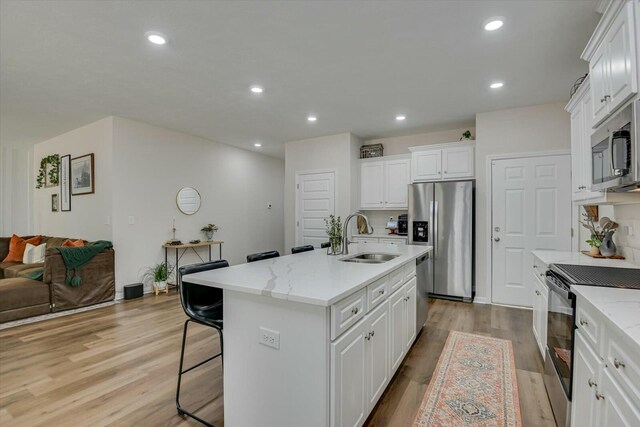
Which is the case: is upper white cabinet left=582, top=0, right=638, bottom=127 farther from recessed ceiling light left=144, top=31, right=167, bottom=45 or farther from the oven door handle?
recessed ceiling light left=144, top=31, right=167, bottom=45

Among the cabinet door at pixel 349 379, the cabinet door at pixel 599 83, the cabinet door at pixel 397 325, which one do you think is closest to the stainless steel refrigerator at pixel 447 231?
the cabinet door at pixel 397 325

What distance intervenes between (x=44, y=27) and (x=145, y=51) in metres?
0.69

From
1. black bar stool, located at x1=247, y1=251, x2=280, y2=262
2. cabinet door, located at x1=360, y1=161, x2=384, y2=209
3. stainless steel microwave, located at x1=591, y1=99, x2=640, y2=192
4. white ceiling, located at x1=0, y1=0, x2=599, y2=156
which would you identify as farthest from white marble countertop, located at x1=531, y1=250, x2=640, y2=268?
cabinet door, located at x1=360, y1=161, x2=384, y2=209

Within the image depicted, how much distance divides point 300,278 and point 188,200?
178 inches

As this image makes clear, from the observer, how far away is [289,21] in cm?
234

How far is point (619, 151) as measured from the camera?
1656mm

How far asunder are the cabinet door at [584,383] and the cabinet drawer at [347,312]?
1.01 meters

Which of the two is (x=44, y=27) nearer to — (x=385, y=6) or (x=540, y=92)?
(x=385, y=6)

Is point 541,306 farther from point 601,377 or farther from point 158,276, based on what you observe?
point 158,276

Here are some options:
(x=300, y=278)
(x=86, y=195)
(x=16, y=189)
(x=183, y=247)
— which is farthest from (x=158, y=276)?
(x=16, y=189)

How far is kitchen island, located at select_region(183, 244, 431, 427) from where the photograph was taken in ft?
4.56

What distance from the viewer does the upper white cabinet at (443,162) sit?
460 centimetres

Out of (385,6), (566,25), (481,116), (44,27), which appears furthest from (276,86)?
(481,116)

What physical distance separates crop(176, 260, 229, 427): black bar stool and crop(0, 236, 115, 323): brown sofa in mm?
3039
